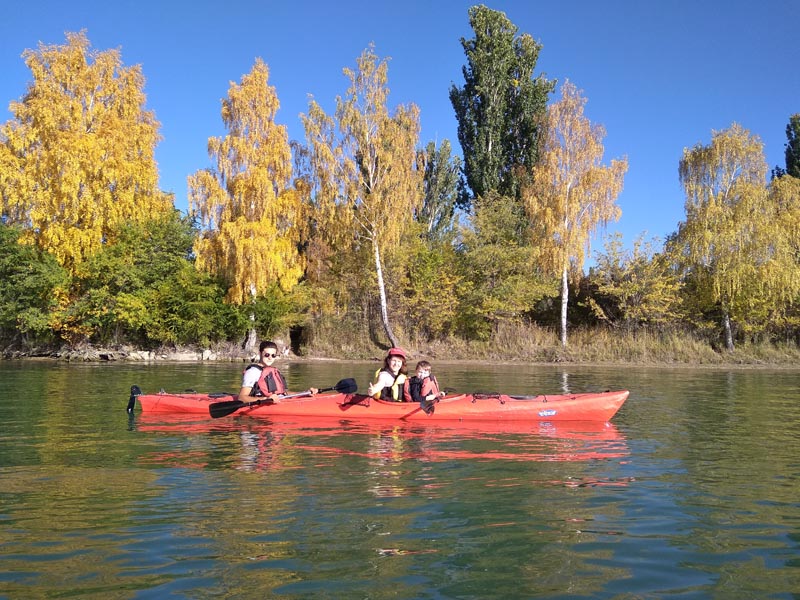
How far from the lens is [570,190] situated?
2720 centimetres

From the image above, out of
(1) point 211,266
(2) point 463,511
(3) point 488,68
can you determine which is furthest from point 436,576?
(3) point 488,68

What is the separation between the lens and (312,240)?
29547 millimetres

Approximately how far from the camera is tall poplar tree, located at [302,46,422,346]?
27141 millimetres

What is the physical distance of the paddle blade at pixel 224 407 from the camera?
10.2m

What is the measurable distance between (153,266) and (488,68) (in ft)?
59.0

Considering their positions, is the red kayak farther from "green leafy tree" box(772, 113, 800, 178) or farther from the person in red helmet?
"green leafy tree" box(772, 113, 800, 178)

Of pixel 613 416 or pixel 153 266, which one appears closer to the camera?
pixel 613 416

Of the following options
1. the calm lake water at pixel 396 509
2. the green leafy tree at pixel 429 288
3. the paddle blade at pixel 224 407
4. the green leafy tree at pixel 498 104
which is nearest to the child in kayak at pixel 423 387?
the calm lake water at pixel 396 509

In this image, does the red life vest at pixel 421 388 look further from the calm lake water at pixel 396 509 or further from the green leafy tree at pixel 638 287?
the green leafy tree at pixel 638 287

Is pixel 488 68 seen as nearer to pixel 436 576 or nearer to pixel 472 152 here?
pixel 472 152

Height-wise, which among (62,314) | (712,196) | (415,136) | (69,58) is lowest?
(62,314)

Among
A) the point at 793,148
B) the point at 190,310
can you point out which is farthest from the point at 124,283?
the point at 793,148

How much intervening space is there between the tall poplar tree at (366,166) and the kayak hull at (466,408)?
17474 mm

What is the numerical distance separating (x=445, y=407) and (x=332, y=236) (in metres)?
19.2
